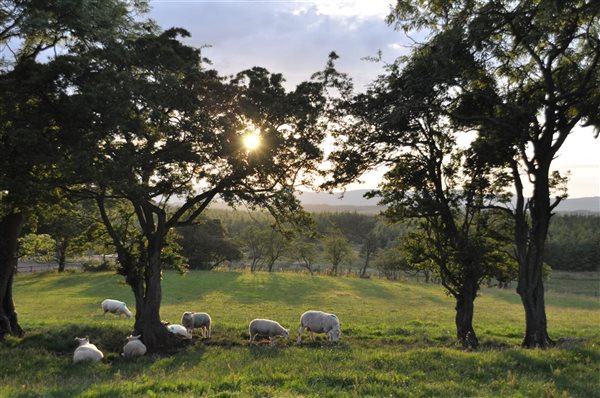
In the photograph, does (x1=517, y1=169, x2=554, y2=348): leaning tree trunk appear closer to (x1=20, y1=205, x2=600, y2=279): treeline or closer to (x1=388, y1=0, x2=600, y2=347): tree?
(x1=388, y1=0, x2=600, y2=347): tree

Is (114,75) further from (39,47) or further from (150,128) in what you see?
(39,47)

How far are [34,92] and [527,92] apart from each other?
717 inches

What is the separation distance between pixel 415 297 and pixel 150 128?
47.0 m

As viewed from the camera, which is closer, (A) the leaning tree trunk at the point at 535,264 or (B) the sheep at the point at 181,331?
(A) the leaning tree trunk at the point at 535,264

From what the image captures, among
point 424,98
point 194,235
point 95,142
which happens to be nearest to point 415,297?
point 194,235

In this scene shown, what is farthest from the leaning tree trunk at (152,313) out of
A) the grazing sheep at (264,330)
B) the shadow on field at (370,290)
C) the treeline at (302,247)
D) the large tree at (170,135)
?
the shadow on field at (370,290)

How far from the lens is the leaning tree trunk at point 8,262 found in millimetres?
18531

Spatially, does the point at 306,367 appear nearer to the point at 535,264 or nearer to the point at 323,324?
the point at 323,324

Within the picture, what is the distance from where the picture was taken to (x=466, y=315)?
61.3 feet

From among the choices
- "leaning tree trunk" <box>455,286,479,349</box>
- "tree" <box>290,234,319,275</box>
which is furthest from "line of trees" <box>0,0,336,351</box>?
"tree" <box>290,234,319,275</box>

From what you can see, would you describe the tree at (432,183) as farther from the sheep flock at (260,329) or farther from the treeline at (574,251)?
the treeline at (574,251)

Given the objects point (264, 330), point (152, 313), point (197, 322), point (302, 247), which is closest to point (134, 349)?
point (152, 313)

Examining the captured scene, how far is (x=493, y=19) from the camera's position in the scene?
1448 cm

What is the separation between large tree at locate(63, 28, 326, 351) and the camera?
575 inches
